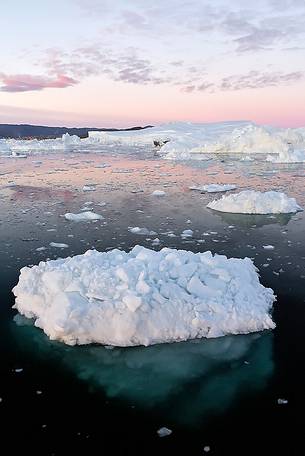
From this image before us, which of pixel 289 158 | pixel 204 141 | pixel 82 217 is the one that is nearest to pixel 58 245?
pixel 82 217

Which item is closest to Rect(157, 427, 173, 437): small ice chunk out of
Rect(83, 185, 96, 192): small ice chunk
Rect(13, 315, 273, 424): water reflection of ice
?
Rect(13, 315, 273, 424): water reflection of ice

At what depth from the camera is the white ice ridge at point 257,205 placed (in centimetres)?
1242

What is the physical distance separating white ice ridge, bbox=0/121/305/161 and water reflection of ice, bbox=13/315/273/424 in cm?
2754

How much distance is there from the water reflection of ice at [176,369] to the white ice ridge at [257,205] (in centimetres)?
716

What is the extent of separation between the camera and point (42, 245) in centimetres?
916

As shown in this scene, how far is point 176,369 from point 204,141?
1784 inches

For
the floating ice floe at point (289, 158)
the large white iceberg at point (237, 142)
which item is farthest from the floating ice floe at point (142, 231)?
the large white iceberg at point (237, 142)

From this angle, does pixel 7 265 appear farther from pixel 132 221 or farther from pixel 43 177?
pixel 43 177

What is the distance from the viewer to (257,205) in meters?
12.4

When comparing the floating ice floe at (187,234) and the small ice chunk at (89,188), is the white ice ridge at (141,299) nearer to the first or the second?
the floating ice floe at (187,234)

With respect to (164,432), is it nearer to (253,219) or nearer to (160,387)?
(160,387)

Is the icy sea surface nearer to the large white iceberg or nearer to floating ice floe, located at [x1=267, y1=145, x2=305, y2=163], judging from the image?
floating ice floe, located at [x1=267, y1=145, x2=305, y2=163]

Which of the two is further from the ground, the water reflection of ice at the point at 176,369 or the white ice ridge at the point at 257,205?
the white ice ridge at the point at 257,205

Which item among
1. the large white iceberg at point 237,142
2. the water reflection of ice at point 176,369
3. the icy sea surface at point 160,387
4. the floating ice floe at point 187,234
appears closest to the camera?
the icy sea surface at point 160,387
